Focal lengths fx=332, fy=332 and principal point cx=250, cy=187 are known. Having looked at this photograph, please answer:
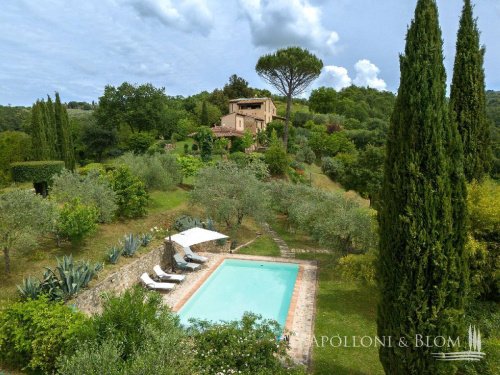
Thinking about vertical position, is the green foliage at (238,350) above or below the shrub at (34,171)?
below

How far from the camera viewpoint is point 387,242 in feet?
25.7

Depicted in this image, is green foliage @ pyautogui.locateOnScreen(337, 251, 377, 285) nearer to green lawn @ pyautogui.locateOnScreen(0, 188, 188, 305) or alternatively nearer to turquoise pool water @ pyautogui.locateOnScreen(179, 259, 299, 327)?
turquoise pool water @ pyautogui.locateOnScreen(179, 259, 299, 327)

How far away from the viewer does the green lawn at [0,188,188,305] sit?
1285 centimetres

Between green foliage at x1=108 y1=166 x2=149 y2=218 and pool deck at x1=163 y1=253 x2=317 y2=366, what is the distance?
5378mm

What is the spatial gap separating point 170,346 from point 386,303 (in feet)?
16.4

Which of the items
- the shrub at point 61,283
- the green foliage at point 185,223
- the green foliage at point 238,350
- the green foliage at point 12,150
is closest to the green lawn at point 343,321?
the green foliage at point 238,350

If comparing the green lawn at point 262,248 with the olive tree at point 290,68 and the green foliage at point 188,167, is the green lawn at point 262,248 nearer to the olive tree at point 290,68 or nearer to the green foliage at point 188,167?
the green foliage at point 188,167

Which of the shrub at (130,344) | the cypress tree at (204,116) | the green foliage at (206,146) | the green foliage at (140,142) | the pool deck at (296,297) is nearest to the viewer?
the shrub at (130,344)

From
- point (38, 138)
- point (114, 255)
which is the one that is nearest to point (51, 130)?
point (38, 138)

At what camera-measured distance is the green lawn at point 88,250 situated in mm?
12852

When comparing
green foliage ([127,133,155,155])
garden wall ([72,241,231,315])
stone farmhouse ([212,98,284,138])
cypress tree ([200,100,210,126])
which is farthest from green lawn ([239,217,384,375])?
cypress tree ([200,100,210,126])

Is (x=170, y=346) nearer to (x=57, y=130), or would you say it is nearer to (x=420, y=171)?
(x=420, y=171)

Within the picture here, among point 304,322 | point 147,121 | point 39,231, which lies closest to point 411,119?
point 304,322

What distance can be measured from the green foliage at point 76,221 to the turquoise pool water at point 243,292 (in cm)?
584
